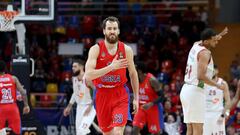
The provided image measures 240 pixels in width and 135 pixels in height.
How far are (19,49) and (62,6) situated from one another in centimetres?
932

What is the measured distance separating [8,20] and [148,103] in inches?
138

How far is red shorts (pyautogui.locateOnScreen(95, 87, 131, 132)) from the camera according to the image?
978cm

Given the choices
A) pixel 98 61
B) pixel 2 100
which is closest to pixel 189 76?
pixel 98 61

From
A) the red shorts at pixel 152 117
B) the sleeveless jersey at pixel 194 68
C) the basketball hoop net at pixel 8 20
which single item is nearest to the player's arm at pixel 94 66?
the sleeveless jersey at pixel 194 68

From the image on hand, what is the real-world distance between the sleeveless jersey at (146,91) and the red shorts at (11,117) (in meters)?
2.49

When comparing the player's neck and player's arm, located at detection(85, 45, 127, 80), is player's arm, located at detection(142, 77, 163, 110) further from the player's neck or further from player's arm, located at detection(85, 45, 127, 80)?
player's arm, located at detection(85, 45, 127, 80)

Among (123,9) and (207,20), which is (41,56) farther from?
(207,20)

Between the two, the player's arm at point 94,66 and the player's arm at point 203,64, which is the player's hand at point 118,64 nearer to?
the player's arm at point 94,66

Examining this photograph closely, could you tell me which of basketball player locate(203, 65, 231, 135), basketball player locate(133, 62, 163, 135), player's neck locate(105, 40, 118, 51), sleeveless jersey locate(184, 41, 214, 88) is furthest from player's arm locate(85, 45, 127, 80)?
basketball player locate(133, 62, 163, 135)

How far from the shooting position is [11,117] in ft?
45.0

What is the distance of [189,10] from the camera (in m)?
23.7

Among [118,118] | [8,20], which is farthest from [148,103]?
[118,118]

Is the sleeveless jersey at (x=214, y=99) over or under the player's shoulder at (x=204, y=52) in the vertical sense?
under

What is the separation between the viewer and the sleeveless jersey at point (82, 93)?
15.7m
